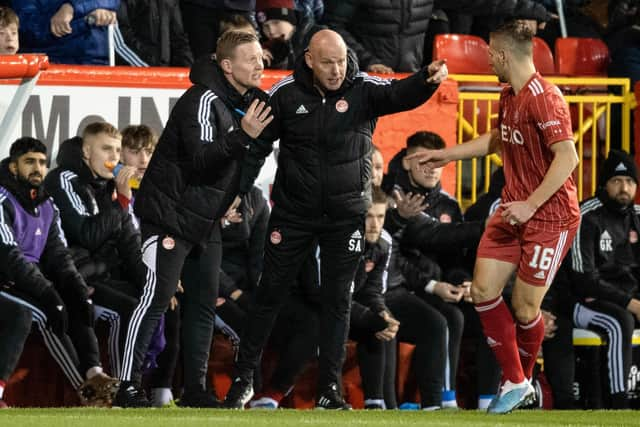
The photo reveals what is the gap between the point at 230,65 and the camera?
7996 millimetres

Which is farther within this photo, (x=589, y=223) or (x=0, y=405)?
(x=589, y=223)

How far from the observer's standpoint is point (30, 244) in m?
8.72

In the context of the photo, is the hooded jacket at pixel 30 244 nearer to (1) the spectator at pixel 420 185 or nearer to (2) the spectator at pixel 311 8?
(1) the spectator at pixel 420 185

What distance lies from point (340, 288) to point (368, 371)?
4.41ft

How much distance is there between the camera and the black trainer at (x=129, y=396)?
25.3 feet

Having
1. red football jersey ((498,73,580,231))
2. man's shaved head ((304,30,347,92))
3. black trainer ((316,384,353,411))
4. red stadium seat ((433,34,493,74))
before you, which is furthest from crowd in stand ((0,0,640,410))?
red stadium seat ((433,34,493,74))

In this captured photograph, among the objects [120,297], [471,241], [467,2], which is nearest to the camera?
[120,297]

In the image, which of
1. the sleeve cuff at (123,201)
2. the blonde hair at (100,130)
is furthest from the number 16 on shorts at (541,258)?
the blonde hair at (100,130)

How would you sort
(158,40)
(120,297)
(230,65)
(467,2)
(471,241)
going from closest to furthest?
(230,65) < (120,297) < (471,241) < (158,40) < (467,2)

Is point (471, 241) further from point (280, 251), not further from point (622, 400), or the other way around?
point (280, 251)

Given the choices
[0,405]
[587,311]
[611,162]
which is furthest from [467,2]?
[0,405]

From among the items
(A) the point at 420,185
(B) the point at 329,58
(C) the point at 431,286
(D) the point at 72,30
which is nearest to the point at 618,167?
(A) the point at 420,185

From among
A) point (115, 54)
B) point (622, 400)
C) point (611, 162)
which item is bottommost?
point (622, 400)

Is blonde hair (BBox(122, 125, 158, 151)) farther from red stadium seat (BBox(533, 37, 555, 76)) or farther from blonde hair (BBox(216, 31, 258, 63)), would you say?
red stadium seat (BBox(533, 37, 555, 76))
